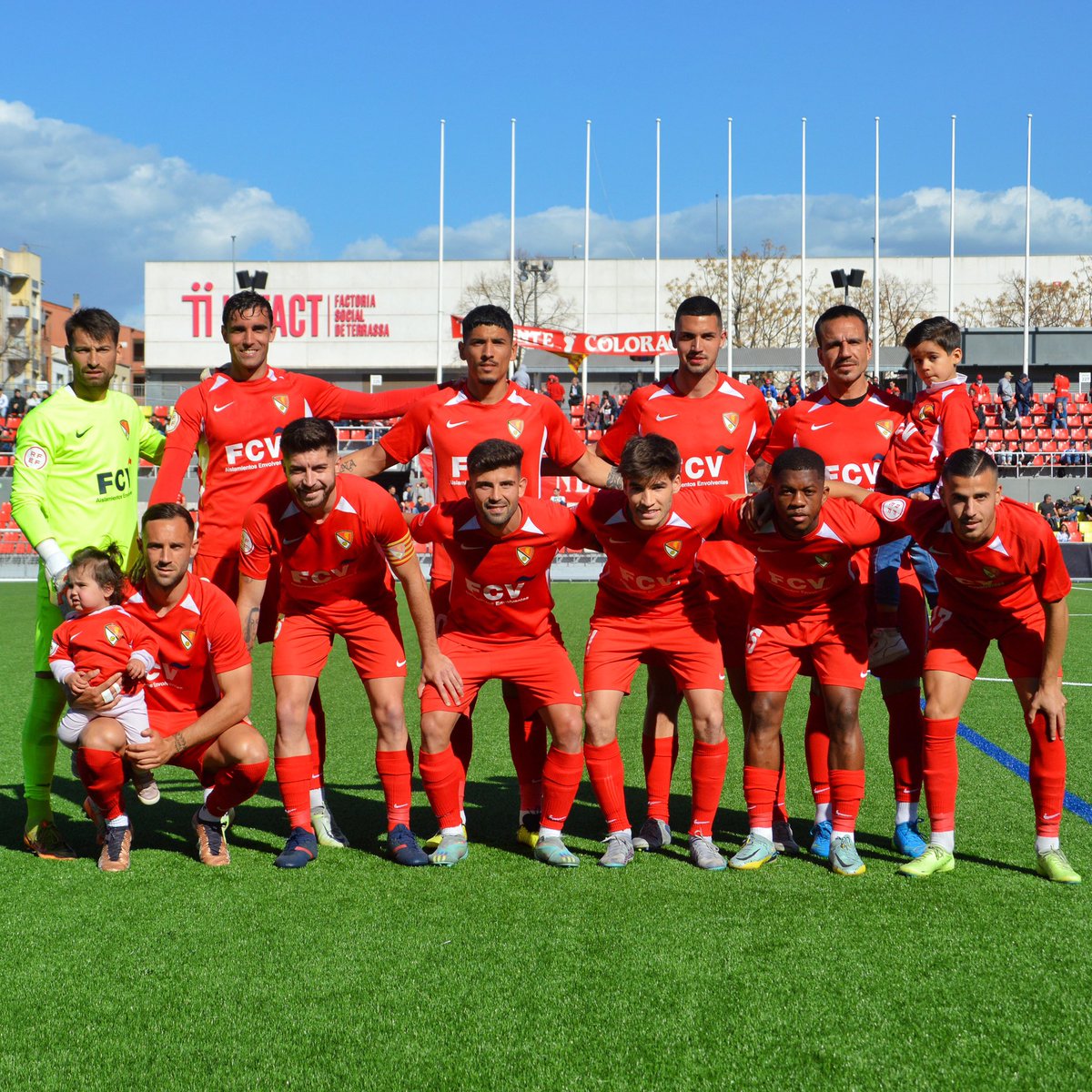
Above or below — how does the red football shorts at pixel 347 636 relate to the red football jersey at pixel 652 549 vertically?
below

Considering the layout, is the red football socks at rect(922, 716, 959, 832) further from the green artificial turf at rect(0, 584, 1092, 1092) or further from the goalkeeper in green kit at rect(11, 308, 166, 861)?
the goalkeeper in green kit at rect(11, 308, 166, 861)

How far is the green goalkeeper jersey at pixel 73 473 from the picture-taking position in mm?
5070

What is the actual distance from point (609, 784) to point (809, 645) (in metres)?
1.04

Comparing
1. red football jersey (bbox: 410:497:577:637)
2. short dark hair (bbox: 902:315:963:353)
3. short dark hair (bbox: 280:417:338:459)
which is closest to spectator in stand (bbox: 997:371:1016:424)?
short dark hair (bbox: 902:315:963:353)

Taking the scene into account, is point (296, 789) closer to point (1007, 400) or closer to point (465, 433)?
point (465, 433)

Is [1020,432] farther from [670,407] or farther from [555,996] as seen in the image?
[555,996]

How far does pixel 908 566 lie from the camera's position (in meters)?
5.25

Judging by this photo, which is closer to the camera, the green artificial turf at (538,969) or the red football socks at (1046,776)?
the green artificial turf at (538,969)

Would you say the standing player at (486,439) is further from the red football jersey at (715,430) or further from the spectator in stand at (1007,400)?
the spectator in stand at (1007,400)

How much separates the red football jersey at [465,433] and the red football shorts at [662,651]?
849 millimetres

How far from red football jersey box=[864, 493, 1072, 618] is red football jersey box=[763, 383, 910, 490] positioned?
493mm

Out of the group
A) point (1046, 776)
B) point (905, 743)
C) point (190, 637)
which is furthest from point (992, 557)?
point (190, 637)

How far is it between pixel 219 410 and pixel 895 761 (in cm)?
349

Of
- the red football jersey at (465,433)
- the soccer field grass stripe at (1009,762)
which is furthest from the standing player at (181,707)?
the soccer field grass stripe at (1009,762)
